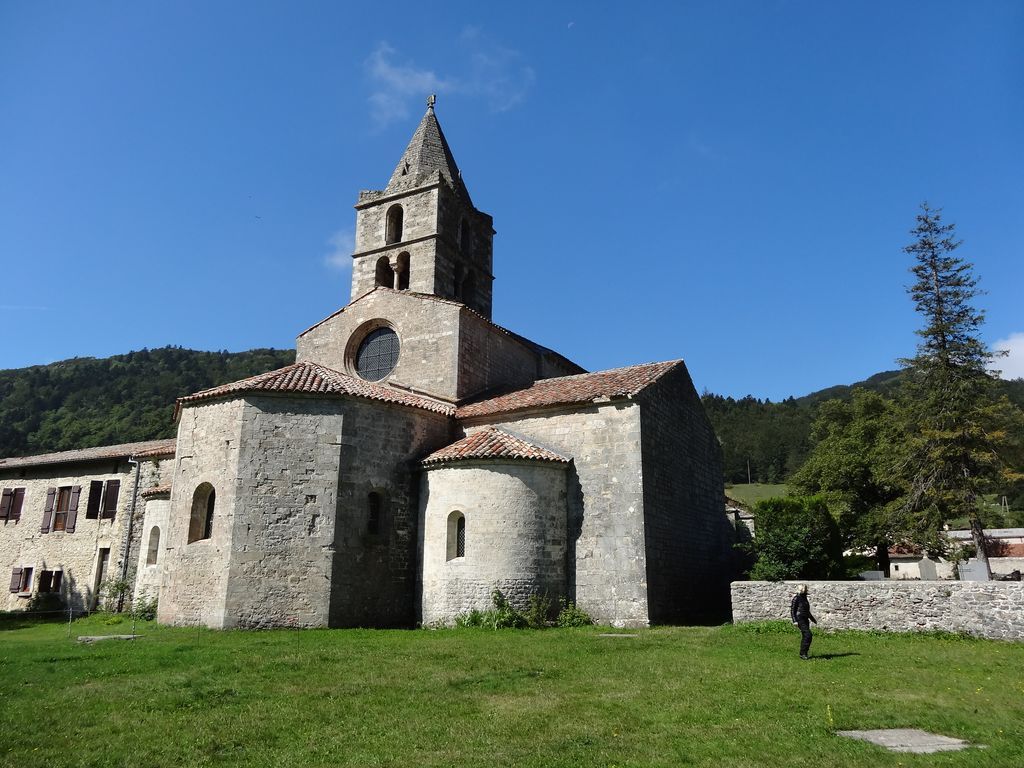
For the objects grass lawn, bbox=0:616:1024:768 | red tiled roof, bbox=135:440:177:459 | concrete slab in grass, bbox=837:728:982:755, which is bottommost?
concrete slab in grass, bbox=837:728:982:755

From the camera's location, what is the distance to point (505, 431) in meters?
19.4

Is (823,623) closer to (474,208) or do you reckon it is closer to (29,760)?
(29,760)

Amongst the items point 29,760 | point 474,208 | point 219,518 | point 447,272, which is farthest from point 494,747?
point 474,208

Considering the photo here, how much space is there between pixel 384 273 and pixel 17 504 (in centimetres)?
1804

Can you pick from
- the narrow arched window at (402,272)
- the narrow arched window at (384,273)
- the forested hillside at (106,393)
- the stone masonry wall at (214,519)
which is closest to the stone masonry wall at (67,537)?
the stone masonry wall at (214,519)

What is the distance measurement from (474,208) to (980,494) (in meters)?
20.9

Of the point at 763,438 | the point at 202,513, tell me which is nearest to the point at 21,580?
the point at 202,513

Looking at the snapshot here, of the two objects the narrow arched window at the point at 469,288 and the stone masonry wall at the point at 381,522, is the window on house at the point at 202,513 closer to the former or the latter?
the stone masonry wall at the point at 381,522

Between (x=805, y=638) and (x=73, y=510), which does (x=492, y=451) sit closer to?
(x=805, y=638)

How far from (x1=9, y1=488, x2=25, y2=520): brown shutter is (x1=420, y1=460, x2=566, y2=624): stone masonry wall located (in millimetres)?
20593

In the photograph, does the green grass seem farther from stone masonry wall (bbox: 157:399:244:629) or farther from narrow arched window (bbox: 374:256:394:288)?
stone masonry wall (bbox: 157:399:244:629)

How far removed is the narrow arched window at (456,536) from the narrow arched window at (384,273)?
1204 cm

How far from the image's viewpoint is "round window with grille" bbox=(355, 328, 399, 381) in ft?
76.0

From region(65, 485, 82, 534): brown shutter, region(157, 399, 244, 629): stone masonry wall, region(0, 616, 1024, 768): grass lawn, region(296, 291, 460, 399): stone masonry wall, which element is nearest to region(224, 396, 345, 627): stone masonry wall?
region(157, 399, 244, 629): stone masonry wall
